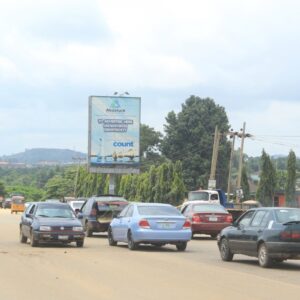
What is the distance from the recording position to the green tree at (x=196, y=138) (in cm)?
9181

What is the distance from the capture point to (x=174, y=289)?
12734mm

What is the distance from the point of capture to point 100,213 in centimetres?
2988

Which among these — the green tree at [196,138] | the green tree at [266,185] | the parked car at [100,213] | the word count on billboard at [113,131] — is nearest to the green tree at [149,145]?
the green tree at [196,138]

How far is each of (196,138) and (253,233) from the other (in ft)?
251

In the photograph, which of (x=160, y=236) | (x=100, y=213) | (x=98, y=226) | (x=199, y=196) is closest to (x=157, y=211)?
(x=160, y=236)

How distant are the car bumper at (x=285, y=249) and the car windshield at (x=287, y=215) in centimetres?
64

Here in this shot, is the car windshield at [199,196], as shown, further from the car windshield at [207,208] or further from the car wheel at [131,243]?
the car wheel at [131,243]

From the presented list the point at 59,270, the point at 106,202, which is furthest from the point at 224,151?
the point at 59,270

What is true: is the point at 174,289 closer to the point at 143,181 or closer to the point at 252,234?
the point at 252,234

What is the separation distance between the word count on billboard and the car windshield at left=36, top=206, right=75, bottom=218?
27.0 metres

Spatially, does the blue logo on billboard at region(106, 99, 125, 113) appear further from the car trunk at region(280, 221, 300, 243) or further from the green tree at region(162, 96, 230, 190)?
the green tree at region(162, 96, 230, 190)

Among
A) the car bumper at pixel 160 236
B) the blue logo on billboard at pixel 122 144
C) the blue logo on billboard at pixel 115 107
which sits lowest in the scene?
the car bumper at pixel 160 236

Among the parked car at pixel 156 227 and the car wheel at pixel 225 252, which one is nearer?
the car wheel at pixel 225 252

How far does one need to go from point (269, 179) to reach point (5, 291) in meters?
59.8
